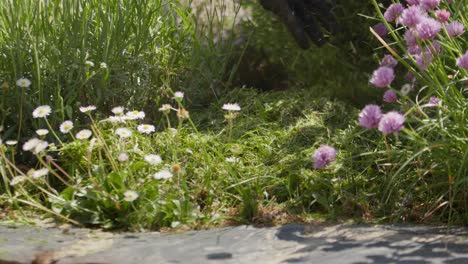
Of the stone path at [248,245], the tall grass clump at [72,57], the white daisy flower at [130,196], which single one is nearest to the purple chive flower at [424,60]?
the stone path at [248,245]

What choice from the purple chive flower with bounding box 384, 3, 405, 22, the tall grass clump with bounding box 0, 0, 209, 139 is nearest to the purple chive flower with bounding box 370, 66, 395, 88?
the purple chive flower with bounding box 384, 3, 405, 22

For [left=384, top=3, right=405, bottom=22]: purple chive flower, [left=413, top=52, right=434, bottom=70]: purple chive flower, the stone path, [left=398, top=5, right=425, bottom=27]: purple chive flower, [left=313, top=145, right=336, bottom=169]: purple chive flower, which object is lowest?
the stone path

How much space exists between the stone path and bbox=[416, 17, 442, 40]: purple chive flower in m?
0.70

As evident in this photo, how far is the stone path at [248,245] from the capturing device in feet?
7.98

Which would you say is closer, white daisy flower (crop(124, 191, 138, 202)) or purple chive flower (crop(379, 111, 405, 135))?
purple chive flower (crop(379, 111, 405, 135))

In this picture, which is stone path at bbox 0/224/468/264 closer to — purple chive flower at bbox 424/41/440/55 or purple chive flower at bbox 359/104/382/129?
purple chive flower at bbox 359/104/382/129

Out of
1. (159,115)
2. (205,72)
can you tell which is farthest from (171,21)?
(159,115)

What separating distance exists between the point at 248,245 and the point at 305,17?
6.35ft

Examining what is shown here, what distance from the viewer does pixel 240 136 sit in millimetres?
3865

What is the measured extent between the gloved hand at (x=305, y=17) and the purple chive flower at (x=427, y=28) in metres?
1.46

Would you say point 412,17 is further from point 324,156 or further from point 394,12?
point 324,156

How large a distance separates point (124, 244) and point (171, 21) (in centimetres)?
215

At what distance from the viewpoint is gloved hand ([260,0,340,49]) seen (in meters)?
4.05

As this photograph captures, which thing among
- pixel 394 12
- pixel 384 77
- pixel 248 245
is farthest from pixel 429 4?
pixel 248 245
